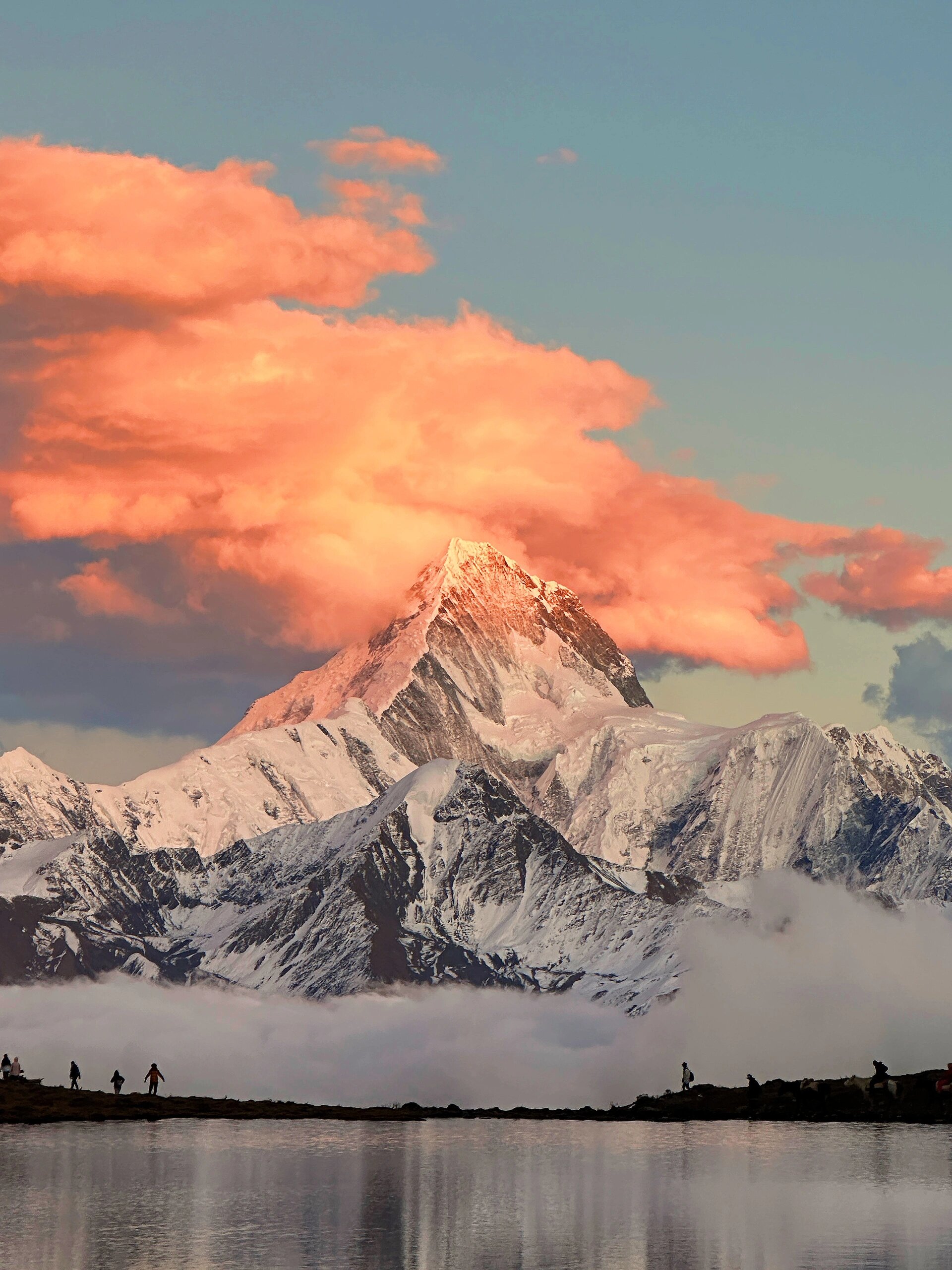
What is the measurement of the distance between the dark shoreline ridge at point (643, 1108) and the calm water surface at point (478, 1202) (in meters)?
8.36

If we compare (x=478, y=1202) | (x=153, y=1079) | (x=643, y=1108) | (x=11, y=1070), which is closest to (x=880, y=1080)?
(x=643, y=1108)

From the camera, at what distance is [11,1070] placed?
556ft

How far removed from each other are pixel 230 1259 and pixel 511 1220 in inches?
636

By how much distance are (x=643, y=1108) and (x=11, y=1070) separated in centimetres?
5395

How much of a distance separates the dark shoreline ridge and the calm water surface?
27.4 ft

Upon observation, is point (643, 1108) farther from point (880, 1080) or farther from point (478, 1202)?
point (478, 1202)

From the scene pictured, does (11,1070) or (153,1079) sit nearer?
(153,1079)

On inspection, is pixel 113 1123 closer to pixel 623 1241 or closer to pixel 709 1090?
pixel 709 1090

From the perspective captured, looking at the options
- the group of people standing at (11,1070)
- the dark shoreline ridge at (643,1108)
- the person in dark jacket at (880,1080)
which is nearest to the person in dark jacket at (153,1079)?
the dark shoreline ridge at (643,1108)

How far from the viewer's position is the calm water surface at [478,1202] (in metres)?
72.9

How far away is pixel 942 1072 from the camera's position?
13538 centimetres

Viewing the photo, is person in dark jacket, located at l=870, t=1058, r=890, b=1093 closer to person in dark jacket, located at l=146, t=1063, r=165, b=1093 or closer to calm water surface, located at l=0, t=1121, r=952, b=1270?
calm water surface, located at l=0, t=1121, r=952, b=1270

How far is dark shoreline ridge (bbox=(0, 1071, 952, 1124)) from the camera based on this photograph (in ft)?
445

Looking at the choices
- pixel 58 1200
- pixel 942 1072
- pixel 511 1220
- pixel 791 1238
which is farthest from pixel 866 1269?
pixel 942 1072
